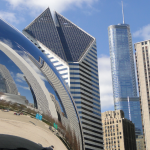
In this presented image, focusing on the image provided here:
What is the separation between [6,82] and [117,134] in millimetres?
133505

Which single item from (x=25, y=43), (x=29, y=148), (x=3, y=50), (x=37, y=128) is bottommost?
(x=29, y=148)

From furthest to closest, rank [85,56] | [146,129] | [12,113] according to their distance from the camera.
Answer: [85,56] < [146,129] < [12,113]

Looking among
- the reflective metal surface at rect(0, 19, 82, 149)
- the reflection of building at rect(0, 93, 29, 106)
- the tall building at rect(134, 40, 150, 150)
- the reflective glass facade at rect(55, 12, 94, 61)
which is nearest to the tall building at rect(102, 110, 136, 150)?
the tall building at rect(134, 40, 150, 150)

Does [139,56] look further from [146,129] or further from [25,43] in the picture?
[25,43]

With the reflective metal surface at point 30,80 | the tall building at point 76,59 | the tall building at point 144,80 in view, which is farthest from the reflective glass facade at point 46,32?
the reflective metal surface at point 30,80

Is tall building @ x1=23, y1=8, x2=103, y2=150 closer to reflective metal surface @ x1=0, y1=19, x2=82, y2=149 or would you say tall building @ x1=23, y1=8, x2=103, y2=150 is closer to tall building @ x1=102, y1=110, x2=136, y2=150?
tall building @ x1=102, y1=110, x2=136, y2=150

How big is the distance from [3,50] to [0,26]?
0.43 metres

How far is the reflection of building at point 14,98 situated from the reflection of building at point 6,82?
4cm

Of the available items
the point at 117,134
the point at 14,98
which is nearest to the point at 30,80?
the point at 14,98

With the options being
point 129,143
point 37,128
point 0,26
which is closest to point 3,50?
point 0,26

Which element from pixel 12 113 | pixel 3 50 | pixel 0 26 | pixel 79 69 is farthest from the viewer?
pixel 79 69

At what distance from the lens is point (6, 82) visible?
8.82 feet

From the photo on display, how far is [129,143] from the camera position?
138000 mm

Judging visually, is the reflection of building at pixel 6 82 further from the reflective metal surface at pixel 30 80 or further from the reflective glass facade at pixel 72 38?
the reflective glass facade at pixel 72 38
